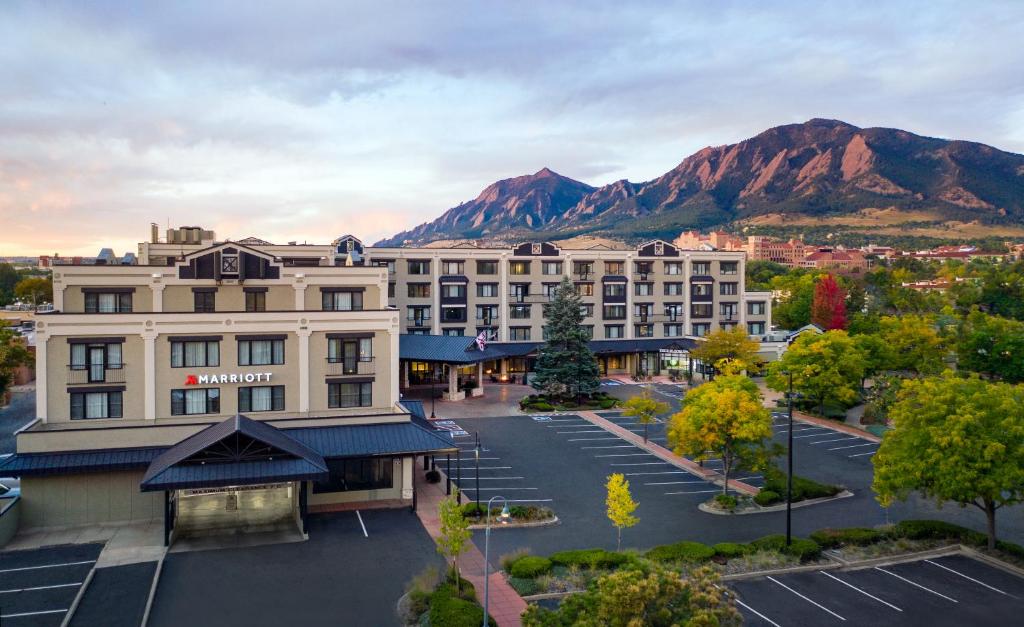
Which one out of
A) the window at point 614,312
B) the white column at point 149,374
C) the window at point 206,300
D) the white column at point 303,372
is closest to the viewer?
the white column at point 149,374

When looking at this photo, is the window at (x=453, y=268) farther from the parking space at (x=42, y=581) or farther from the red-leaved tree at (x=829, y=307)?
the parking space at (x=42, y=581)

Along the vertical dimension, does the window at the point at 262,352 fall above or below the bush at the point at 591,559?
above

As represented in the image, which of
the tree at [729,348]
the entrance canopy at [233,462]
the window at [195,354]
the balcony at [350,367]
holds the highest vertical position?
the window at [195,354]

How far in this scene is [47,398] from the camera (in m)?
36.6

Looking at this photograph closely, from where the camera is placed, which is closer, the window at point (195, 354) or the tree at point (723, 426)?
the tree at point (723, 426)

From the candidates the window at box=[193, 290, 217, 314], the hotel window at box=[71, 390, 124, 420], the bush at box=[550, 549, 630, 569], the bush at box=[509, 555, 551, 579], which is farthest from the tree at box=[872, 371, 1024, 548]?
the hotel window at box=[71, 390, 124, 420]

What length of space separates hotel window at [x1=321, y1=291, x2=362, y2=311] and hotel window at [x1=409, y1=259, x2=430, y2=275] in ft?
112

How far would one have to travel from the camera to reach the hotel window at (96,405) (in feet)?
122

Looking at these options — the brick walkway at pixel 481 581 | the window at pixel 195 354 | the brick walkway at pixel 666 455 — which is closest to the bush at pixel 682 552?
the brick walkway at pixel 481 581

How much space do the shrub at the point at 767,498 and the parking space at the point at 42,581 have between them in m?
32.9

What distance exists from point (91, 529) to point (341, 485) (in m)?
12.1

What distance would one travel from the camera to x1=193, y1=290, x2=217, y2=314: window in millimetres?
43438

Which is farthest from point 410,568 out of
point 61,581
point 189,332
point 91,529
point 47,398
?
point 47,398

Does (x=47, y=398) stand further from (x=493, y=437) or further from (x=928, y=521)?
(x=928, y=521)
